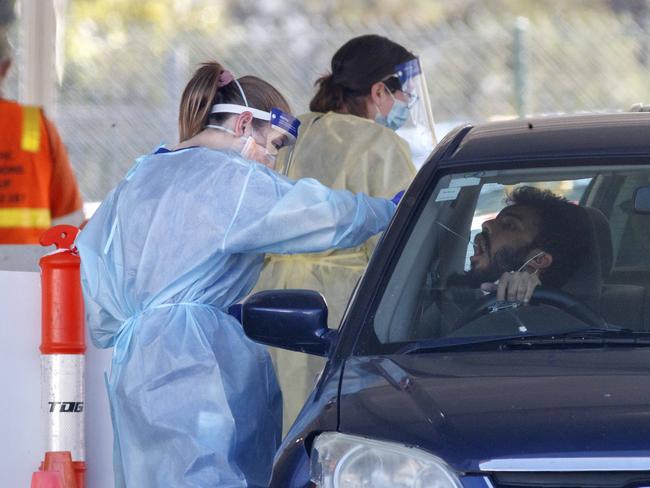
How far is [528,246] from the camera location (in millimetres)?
3639

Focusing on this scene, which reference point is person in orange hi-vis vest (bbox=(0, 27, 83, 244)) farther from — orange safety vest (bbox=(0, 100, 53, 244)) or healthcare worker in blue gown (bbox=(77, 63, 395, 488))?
healthcare worker in blue gown (bbox=(77, 63, 395, 488))

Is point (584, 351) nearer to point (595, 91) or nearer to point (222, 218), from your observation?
point (222, 218)

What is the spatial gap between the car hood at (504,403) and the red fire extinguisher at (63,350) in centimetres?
177

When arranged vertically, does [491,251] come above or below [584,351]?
above

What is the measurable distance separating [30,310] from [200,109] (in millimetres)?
1159

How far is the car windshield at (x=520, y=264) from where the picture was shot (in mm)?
3354

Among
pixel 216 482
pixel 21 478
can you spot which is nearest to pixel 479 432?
pixel 216 482

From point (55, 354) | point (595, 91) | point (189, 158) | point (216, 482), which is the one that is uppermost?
point (595, 91)

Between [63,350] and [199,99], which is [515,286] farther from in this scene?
[63,350]

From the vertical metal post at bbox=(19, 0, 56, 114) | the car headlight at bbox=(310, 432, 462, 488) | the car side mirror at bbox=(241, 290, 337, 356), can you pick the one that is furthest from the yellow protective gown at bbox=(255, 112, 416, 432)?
the vertical metal post at bbox=(19, 0, 56, 114)

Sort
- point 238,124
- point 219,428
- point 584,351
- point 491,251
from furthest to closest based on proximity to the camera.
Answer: point 238,124
point 219,428
point 491,251
point 584,351

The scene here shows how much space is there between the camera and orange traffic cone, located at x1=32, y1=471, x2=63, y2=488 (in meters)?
4.48

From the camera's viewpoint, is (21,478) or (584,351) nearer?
(584,351)

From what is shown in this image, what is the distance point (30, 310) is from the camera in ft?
16.3
